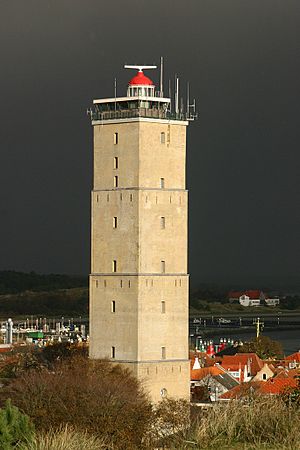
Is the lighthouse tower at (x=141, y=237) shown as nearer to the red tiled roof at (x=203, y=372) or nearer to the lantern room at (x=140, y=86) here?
the lantern room at (x=140, y=86)

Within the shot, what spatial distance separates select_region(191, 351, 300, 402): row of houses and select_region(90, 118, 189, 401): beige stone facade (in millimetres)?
3544

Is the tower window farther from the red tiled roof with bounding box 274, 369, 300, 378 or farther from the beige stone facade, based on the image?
the red tiled roof with bounding box 274, 369, 300, 378

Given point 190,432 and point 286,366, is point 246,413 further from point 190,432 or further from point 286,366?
point 286,366

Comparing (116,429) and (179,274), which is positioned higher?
(179,274)

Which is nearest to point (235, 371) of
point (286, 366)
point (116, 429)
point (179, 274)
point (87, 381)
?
point (286, 366)

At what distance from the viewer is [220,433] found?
25.1 m

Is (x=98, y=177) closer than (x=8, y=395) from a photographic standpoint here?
No

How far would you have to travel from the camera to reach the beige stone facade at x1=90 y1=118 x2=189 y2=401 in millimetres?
53219

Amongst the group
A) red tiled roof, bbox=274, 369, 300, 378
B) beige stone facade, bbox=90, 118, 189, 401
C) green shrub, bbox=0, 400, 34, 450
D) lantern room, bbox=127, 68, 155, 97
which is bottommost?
red tiled roof, bbox=274, 369, 300, 378

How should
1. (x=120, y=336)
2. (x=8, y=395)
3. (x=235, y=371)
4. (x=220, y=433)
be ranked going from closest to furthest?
(x=220, y=433), (x=8, y=395), (x=120, y=336), (x=235, y=371)

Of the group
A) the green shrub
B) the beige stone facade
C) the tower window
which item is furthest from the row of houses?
the green shrub

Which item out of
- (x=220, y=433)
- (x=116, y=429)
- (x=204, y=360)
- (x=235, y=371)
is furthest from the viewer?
(x=204, y=360)

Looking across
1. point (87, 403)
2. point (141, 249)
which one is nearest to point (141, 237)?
point (141, 249)

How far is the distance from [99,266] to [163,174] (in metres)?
4.12
